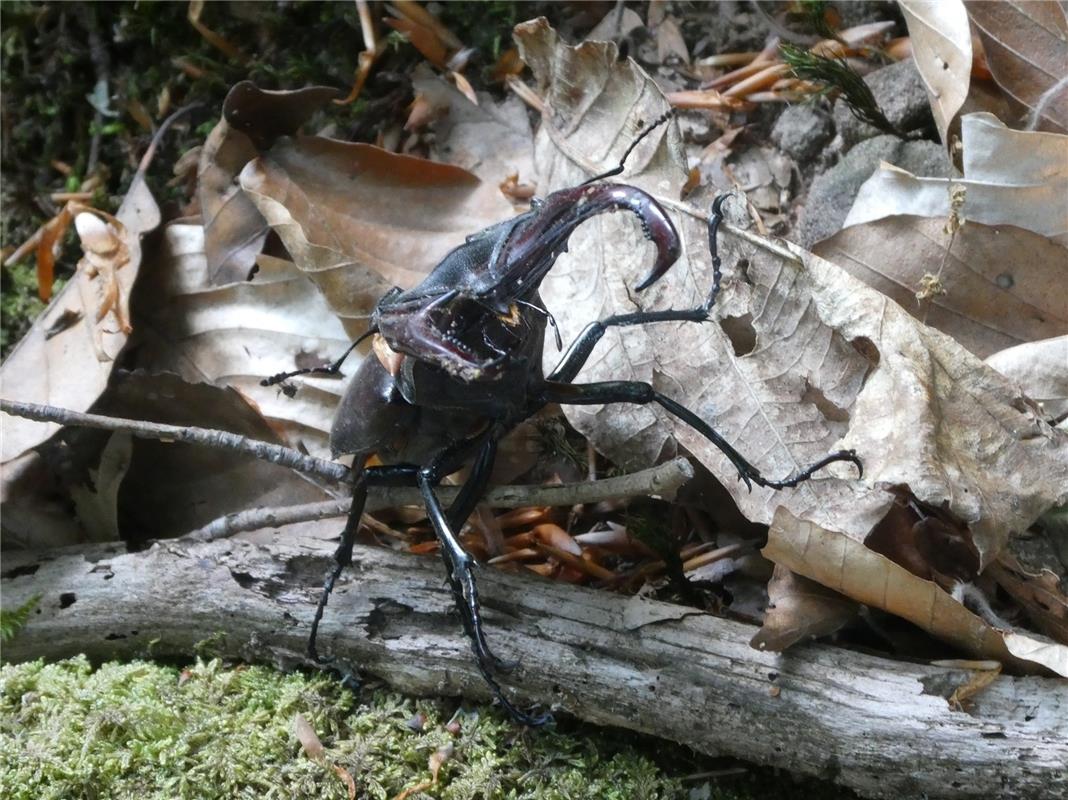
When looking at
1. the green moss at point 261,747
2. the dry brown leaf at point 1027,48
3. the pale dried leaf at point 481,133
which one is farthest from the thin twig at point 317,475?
the dry brown leaf at point 1027,48

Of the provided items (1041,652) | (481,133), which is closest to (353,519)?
(481,133)

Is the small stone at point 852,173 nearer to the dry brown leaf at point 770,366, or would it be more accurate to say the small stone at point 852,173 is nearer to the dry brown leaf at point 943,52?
the dry brown leaf at point 943,52

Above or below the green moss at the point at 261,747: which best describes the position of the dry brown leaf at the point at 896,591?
above

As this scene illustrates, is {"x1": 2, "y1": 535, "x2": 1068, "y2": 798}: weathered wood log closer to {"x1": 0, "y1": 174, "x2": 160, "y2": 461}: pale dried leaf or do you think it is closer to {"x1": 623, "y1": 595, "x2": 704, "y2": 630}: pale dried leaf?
{"x1": 623, "y1": 595, "x2": 704, "y2": 630}: pale dried leaf

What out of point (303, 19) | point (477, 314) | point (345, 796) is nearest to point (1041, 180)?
point (477, 314)

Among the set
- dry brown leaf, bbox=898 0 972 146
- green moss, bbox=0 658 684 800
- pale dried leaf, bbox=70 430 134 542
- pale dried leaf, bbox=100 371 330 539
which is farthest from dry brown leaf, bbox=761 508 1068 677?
pale dried leaf, bbox=70 430 134 542

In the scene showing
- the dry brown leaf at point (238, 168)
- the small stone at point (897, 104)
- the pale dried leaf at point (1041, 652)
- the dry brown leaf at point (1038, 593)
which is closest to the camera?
the pale dried leaf at point (1041, 652)
